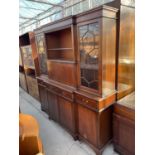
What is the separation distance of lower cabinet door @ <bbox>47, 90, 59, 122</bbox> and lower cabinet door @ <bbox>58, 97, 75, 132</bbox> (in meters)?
0.14

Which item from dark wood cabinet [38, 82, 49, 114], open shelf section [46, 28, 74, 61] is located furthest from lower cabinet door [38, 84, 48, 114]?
open shelf section [46, 28, 74, 61]

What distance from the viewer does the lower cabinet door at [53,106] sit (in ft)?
8.20

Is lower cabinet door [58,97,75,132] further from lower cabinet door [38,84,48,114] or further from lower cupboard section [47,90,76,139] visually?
lower cabinet door [38,84,48,114]

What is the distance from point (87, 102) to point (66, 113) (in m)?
0.65

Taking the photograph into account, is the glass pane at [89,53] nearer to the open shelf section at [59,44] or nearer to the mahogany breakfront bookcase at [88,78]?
the mahogany breakfront bookcase at [88,78]

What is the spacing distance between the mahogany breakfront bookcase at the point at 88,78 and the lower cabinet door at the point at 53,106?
23 mm

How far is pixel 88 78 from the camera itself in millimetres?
1800

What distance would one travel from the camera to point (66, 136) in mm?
2316

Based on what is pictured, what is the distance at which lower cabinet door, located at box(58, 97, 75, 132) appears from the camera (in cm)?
215

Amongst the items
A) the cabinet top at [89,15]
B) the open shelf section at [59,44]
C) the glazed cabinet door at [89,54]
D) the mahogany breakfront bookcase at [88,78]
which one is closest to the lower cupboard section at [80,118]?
the mahogany breakfront bookcase at [88,78]

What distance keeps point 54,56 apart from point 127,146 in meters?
2.01
